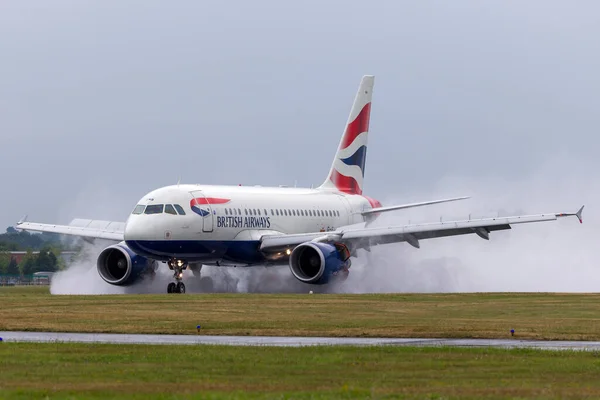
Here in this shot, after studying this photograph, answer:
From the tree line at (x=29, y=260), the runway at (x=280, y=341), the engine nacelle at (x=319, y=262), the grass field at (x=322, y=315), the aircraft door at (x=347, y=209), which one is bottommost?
the runway at (x=280, y=341)

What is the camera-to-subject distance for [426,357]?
2647cm

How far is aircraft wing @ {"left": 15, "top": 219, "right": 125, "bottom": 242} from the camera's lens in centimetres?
6588

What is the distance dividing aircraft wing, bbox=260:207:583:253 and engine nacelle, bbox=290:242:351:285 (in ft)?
2.94

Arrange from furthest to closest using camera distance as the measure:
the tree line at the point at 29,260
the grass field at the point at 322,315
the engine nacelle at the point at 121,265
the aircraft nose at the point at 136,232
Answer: the tree line at the point at 29,260 < the engine nacelle at the point at 121,265 < the aircraft nose at the point at 136,232 < the grass field at the point at 322,315

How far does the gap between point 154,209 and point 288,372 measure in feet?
117

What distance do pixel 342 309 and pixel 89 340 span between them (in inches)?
569

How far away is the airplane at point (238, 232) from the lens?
58438mm

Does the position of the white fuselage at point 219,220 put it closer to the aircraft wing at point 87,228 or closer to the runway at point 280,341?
the aircraft wing at point 87,228

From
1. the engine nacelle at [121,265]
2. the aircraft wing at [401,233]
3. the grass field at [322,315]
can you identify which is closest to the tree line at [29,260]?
the engine nacelle at [121,265]

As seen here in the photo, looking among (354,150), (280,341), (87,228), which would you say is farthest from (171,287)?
(280,341)

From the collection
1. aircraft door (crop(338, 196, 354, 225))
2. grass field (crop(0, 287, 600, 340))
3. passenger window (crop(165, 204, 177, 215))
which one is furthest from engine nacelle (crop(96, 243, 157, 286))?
aircraft door (crop(338, 196, 354, 225))

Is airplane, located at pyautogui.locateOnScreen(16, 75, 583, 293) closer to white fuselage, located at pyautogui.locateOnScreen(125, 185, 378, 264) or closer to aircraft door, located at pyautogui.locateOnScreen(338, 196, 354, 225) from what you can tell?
white fuselage, located at pyautogui.locateOnScreen(125, 185, 378, 264)

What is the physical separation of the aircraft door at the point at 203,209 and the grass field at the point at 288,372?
100ft

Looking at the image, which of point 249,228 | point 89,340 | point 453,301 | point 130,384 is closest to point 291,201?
point 249,228
